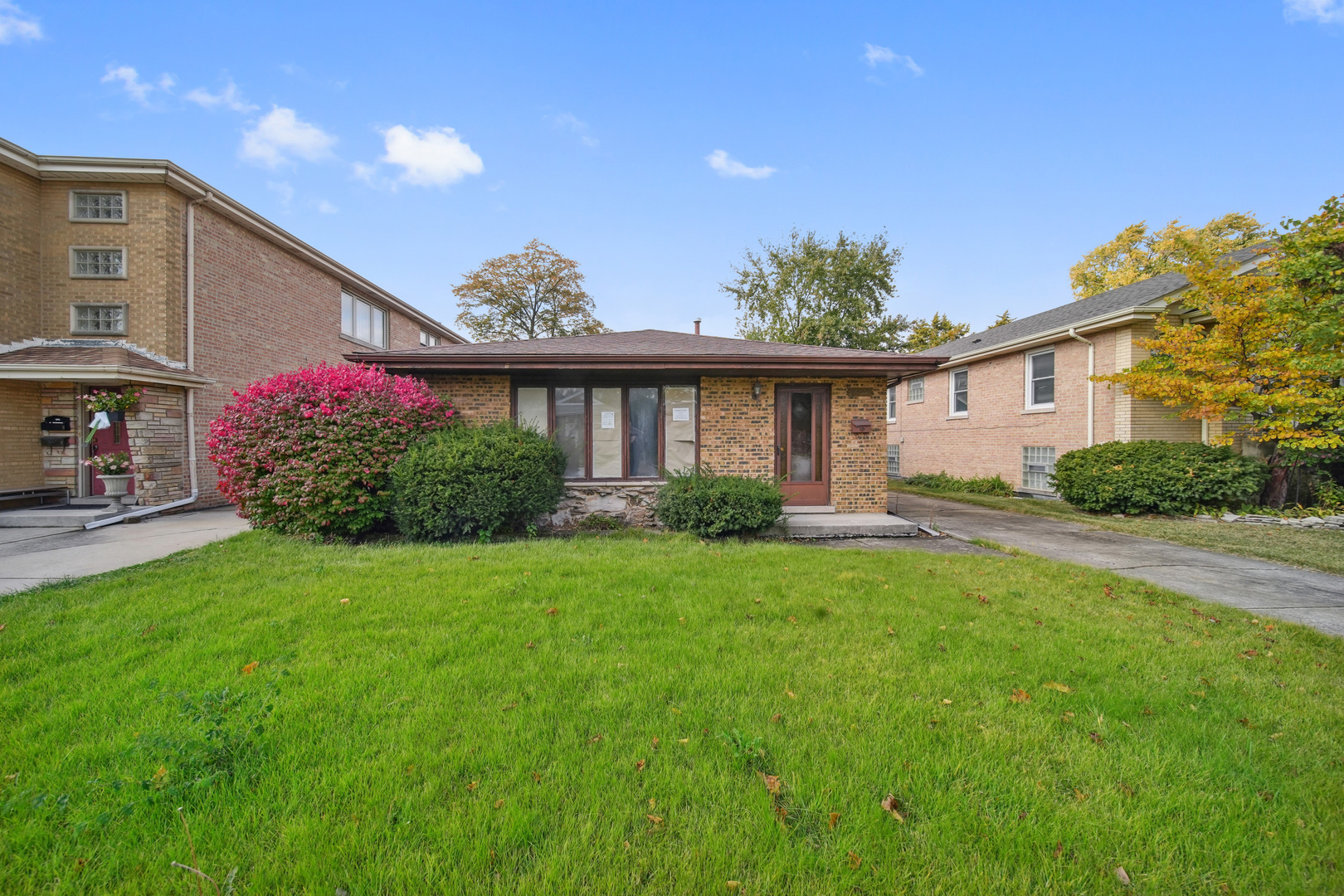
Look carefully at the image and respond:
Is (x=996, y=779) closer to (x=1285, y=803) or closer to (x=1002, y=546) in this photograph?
(x=1285, y=803)

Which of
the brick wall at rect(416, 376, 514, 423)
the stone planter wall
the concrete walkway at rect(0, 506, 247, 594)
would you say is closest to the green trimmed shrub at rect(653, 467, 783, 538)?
the stone planter wall

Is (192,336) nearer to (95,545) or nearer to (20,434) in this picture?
(20,434)

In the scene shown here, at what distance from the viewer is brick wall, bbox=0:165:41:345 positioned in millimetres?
9156

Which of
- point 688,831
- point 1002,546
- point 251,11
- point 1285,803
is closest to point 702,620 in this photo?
point 688,831

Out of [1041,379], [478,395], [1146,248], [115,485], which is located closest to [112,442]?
[115,485]

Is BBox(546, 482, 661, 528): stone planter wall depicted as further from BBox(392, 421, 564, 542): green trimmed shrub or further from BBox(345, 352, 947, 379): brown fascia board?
BBox(345, 352, 947, 379): brown fascia board

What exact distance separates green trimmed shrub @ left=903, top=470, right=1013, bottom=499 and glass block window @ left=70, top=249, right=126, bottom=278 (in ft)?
66.2

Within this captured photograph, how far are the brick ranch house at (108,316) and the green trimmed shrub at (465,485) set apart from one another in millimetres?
4779

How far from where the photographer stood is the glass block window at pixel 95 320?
9781 mm

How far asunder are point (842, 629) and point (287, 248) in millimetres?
15345

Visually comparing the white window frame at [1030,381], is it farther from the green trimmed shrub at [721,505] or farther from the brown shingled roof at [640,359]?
the green trimmed shrub at [721,505]

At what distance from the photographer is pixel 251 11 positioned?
8914 millimetres

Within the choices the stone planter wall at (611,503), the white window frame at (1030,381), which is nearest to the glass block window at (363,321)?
the stone planter wall at (611,503)

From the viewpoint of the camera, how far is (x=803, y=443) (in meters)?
→ 8.62
